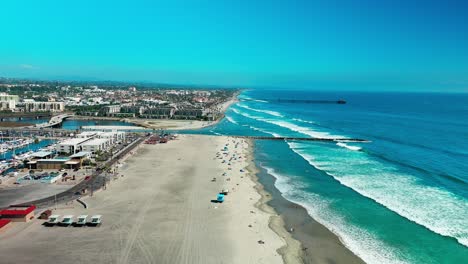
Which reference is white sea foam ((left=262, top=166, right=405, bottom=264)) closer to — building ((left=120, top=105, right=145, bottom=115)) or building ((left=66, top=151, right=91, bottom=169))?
building ((left=66, top=151, right=91, bottom=169))

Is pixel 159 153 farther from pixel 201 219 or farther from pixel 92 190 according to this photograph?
pixel 201 219

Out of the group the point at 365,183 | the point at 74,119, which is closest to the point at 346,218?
the point at 365,183

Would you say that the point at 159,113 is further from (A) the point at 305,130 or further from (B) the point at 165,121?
(A) the point at 305,130

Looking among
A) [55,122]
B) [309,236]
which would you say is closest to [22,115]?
[55,122]

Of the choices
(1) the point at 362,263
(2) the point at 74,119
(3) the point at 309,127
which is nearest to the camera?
(1) the point at 362,263

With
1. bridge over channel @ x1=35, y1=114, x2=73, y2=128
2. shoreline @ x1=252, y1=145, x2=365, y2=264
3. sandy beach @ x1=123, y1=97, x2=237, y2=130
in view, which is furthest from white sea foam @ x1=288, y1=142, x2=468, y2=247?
bridge over channel @ x1=35, y1=114, x2=73, y2=128
